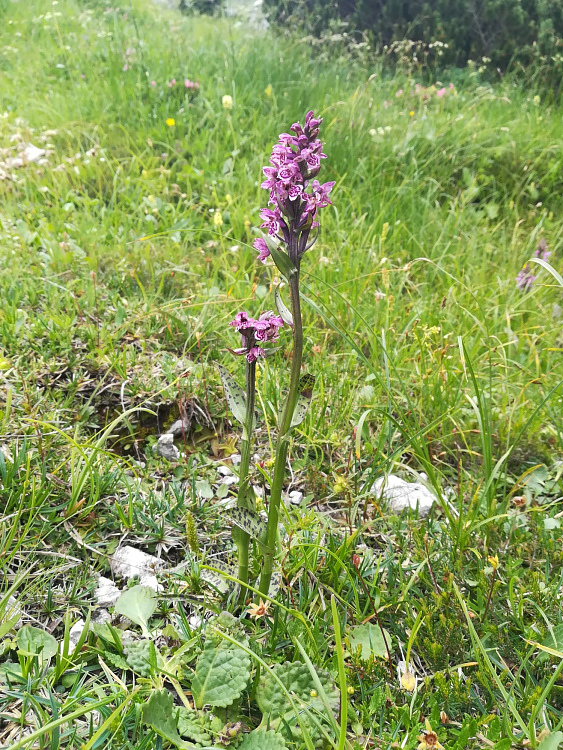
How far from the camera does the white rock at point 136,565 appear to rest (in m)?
1.54

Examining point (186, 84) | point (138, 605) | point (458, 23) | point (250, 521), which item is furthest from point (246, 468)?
point (458, 23)

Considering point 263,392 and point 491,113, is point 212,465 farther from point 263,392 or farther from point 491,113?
point 491,113

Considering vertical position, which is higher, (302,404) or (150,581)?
(302,404)

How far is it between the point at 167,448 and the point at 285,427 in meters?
0.81

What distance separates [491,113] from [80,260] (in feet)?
13.6

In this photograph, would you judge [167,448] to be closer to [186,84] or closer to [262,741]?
[262,741]

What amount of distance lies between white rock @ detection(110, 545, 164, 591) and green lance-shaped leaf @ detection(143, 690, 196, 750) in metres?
0.40

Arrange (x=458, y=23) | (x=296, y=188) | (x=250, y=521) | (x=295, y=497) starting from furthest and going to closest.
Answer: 1. (x=458, y=23)
2. (x=295, y=497)
3. (x=250, y=521)
4. (x=296, y=188)

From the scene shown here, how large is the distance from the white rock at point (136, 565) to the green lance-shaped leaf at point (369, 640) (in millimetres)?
523

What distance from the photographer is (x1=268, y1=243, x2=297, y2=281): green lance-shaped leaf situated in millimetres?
1187

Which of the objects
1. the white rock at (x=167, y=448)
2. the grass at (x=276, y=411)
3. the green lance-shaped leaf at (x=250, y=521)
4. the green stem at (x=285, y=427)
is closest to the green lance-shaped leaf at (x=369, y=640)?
the grass at (x=276, y=411)

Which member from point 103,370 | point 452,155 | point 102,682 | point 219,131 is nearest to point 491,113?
point 452,155

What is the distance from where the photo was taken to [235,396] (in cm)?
138

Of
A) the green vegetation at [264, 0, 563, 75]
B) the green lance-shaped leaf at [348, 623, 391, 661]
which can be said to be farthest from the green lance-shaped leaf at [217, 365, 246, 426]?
the green vegetation at [264, 0, 563, 75]
